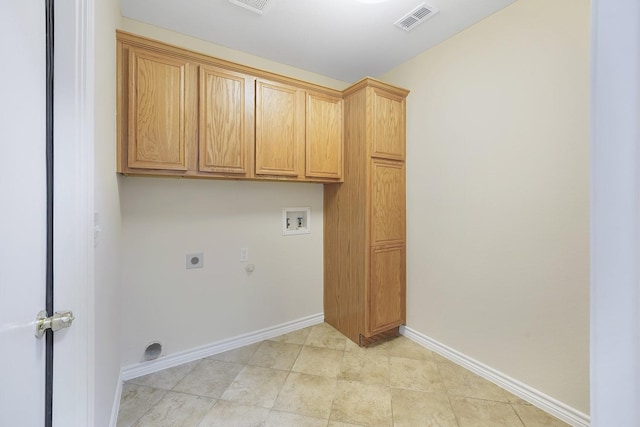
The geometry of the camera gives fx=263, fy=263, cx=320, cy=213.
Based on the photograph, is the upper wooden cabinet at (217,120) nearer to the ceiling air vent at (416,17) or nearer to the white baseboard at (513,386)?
the ceiling air vent at (416,17)

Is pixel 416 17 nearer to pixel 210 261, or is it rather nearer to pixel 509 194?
pixel 509 194

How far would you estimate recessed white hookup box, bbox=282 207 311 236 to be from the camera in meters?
2.69

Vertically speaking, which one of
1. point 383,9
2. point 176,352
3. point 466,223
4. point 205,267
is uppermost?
point 383,9

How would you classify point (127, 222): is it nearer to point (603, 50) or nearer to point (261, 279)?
point (261, 279)

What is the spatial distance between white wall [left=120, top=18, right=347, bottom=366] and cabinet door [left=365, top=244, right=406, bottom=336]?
2.36ft

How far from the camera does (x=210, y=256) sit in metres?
2.30

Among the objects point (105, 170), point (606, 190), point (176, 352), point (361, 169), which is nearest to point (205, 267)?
point (176, 352)

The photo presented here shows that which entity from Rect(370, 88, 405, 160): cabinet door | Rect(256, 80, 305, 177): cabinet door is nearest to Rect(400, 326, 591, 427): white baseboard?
Rect(370, 88, 405, 160): cabinet door

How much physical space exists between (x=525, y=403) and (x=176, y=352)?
2569mm

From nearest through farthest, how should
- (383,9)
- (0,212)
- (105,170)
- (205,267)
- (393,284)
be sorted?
(0,212) → (105,170) → (383,9) → (205,267) → (393,284)

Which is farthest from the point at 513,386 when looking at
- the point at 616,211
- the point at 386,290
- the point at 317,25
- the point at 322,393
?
the point at 317,25

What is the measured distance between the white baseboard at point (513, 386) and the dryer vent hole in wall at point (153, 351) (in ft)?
7.33

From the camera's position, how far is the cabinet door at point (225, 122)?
6.44ft

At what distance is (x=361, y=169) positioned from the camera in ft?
7.82
